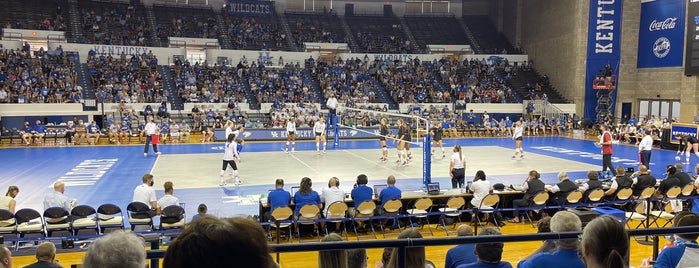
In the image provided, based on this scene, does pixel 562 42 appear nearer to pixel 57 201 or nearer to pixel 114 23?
pixel 114 23

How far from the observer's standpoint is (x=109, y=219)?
409 inches

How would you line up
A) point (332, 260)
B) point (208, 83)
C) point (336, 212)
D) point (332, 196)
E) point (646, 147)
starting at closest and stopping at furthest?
point (332, 260) → point (336, 212) → point (332, 196) → point (646, 147) → point (208, 83)

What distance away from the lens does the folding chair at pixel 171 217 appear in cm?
1015

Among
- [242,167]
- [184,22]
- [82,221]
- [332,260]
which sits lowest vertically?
[242,167]

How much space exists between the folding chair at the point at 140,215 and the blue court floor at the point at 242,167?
2.24 meters

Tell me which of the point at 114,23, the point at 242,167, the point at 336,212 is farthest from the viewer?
the point at 114,23

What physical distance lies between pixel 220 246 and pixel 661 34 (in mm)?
43494

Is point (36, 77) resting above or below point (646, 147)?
above

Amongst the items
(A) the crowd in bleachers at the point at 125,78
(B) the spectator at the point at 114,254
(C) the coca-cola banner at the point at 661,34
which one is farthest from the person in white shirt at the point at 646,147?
(A) the crowd in bleachers at the point at 125,78

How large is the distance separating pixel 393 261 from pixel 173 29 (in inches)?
1782

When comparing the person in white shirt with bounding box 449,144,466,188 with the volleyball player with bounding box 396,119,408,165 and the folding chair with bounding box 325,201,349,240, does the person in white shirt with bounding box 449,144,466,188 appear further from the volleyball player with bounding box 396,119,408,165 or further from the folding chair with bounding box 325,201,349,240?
the volleyball player with bounding box 396,119,408,165

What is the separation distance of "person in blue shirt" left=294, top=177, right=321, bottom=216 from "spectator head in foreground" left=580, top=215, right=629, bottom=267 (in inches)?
332

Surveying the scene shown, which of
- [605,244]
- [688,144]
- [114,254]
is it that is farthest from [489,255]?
[688,144]

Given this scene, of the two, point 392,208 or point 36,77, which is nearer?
point 392,208
